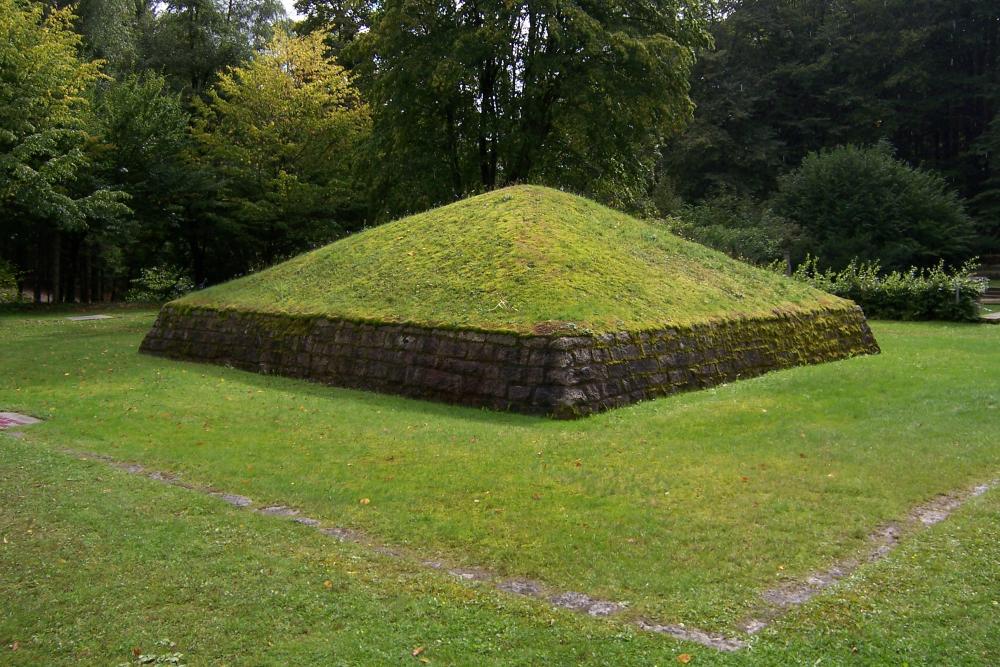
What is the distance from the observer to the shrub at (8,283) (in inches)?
1015

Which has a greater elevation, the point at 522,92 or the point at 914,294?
the point at 522,92

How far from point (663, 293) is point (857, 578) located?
7377mm

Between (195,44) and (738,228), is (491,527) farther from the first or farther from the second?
(195,44)

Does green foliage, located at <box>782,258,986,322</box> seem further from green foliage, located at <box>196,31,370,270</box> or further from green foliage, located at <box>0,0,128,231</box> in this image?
green foliage, located at <box>0,0,128,231</box>

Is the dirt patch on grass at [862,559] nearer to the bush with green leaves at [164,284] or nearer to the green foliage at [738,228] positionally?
the green foliage at [738,228]

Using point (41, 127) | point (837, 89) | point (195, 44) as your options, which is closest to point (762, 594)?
point (41, 127)

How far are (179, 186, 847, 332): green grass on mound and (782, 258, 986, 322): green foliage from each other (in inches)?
313

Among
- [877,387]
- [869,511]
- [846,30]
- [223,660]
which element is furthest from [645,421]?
[846,30]

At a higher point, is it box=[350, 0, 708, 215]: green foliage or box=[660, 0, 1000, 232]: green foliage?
box=[660, 0, 1000, 232]: green foliage

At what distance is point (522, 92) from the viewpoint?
23.2 metres

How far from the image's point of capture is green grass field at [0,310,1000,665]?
12.0ft

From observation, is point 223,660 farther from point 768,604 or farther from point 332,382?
point 332,382

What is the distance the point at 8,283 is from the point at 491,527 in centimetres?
2793

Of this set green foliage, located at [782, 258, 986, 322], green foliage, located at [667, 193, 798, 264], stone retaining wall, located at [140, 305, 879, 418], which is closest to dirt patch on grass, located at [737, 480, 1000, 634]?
stone retaining wall, located at [140, 305, 879, 418]
